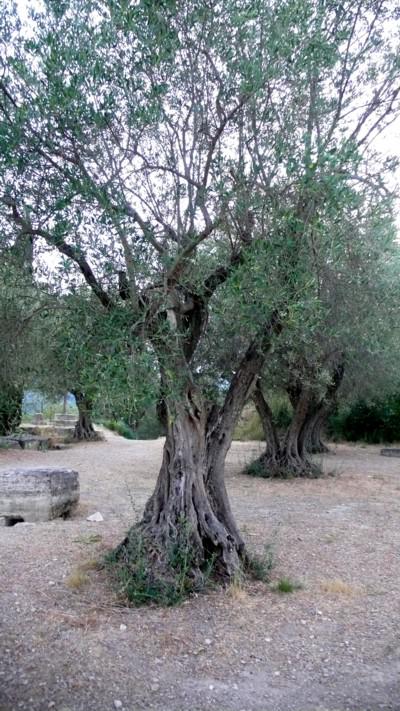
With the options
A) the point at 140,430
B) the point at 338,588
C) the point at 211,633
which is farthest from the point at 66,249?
the point at 140,430

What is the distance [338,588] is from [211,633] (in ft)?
5.66

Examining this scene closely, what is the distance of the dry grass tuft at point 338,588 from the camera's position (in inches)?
236

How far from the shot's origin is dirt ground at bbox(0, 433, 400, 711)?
3.98m

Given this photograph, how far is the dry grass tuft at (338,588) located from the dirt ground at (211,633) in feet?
0.07

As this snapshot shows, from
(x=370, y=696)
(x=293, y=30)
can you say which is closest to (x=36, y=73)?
(x=293, y=30)

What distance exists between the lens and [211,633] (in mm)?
4965

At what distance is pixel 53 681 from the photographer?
408 centimetres

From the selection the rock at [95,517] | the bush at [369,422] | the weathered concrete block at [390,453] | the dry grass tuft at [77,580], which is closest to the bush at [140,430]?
the bush at [369,422]

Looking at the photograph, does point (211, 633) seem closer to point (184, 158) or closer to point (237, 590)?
point (237, 590)

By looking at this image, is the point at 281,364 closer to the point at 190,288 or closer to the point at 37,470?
the point at 37,470

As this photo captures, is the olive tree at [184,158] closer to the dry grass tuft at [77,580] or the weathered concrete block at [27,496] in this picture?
the dry grass tuft at [77,580]

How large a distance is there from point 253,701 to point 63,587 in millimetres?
2660

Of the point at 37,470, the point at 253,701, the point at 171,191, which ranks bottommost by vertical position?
the point at 253,701

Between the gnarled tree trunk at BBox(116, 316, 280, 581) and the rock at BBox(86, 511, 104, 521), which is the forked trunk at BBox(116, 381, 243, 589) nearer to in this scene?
the gnarled tree trunk at BBox(116, 316, 280, 581)
